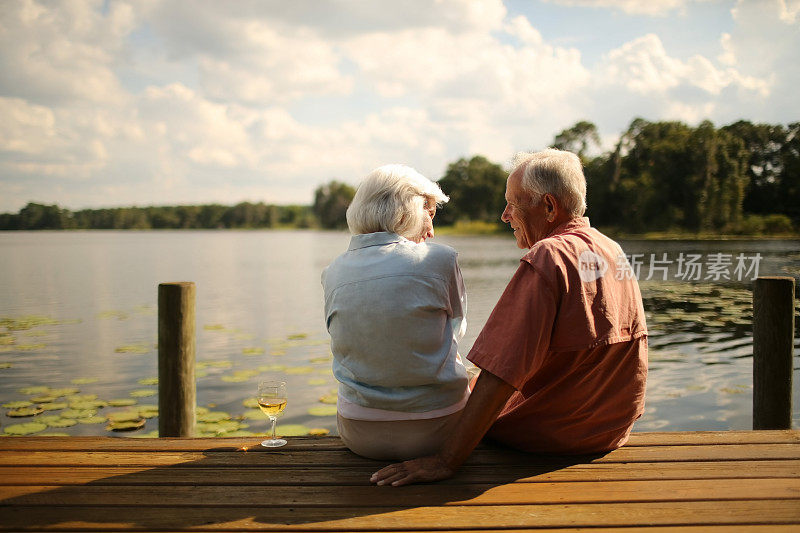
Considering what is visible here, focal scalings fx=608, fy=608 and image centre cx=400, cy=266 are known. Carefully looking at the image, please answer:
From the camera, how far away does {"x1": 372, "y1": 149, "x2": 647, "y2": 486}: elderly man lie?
6.51ft

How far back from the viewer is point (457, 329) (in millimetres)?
2164

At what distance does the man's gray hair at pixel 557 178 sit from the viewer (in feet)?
7.11

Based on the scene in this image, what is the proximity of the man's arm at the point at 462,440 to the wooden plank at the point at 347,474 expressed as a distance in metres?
0.06

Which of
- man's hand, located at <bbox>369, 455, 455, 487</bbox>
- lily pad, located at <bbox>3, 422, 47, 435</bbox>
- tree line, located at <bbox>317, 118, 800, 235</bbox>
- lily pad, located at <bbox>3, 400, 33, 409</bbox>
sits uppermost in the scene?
tree line, located at <bbox>317, 118, 800, 235</bbox>

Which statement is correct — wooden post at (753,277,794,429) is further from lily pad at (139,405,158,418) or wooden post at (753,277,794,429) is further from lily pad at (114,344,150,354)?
lily pad at (114,344,150,354)

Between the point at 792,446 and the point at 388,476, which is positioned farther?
the point at 792,446

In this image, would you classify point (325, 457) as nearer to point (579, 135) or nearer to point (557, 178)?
point (557, 178)

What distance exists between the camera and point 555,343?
2051 millimetres

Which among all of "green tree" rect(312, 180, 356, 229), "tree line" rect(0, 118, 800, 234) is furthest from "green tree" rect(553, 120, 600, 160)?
"green tree" rect(312, 180, 356, 229)

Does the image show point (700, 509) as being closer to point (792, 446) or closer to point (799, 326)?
point (792, 446)

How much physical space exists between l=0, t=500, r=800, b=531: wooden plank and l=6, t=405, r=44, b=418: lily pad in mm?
3947

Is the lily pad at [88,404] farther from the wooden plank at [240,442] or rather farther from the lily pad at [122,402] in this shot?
the wooden plank at [240,442]

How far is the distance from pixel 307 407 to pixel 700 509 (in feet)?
13.7

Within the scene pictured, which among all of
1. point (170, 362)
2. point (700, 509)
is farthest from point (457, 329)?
point (170, 362)
